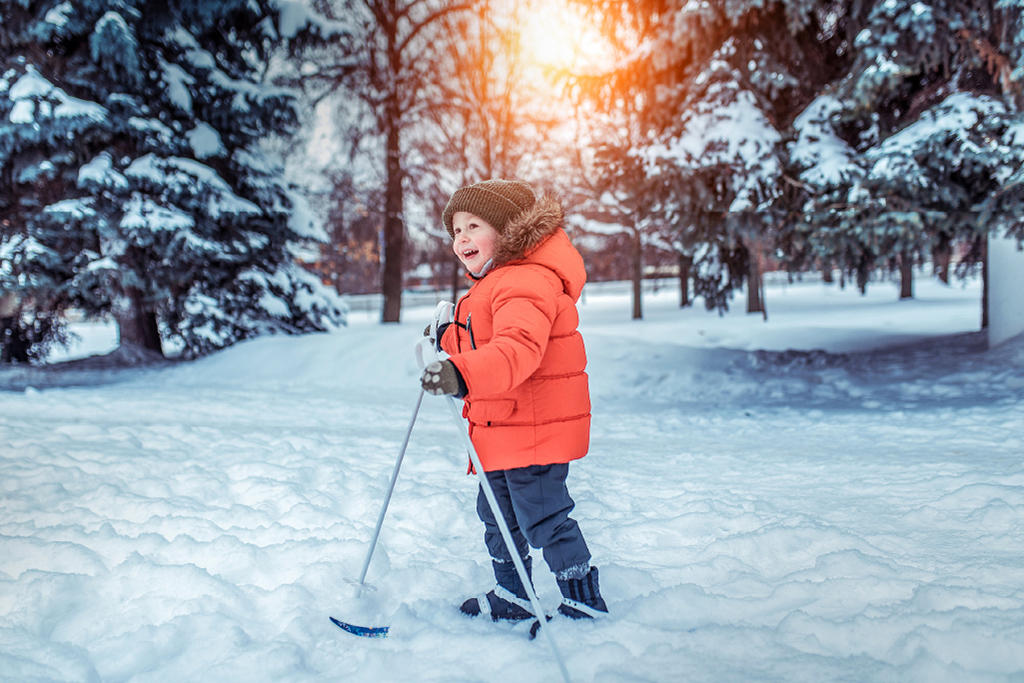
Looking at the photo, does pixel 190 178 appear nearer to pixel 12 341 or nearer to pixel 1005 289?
pixel 12 341

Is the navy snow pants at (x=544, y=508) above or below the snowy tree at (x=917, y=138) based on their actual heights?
below

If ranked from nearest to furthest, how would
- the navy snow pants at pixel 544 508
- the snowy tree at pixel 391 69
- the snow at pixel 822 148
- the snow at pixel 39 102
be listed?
the navy snow pants at pixel 544 508
the snow at pixel 822 148
the snow at pixel 39 102
the snowy tree at pixel 391 69

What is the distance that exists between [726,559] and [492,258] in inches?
69.1

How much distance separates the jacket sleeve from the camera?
1855 millimetres

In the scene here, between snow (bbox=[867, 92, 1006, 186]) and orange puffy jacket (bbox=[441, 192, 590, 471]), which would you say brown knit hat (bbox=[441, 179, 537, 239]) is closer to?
orange puffy jacket (bbox=[441, 192, 590, 471])

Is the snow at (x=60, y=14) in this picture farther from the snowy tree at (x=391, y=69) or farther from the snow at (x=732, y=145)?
the snow at (x=732, y=145)

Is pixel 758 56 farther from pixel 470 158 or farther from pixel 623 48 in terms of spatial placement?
pixel 470 158

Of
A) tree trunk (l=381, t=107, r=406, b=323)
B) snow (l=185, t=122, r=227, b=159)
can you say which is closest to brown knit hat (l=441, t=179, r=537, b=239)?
snow (l=185, t=122, r=227, b=159)

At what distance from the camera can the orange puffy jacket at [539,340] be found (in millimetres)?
2082

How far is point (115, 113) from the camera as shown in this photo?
9.16 meters

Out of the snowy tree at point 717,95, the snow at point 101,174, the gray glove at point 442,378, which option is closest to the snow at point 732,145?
the snowy tree at point 717,95

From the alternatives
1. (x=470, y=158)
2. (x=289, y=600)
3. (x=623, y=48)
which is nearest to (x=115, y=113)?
(x=470, y=158)

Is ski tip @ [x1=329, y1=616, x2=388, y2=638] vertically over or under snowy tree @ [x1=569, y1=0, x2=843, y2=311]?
under

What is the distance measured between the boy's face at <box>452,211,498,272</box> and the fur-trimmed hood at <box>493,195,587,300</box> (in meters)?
0.04
